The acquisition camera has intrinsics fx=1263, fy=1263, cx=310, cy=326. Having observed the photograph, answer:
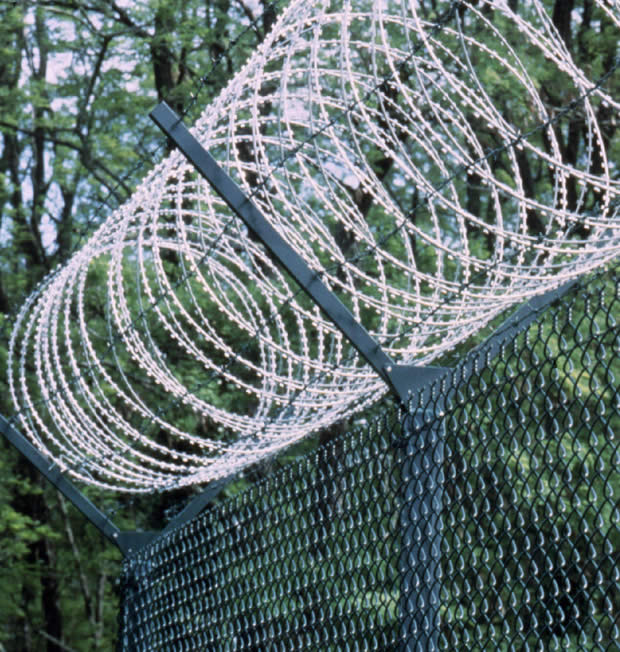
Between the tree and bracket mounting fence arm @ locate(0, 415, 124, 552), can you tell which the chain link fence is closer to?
bracket mounting fence arm @ locate(0, 415, 124, 552)

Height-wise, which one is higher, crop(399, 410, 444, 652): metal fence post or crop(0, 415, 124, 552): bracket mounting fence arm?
crop(0, 415, 124, 552): bracket mounting fence arm

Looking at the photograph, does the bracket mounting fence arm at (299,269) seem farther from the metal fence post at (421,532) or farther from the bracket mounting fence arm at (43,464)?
the bracket mounting fence arm at (43,464)

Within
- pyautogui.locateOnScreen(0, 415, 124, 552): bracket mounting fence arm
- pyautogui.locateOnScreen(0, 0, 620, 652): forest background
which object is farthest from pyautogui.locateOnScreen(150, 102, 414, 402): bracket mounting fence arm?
pyautogui.locateOnScreen(0, 0, 620, 652): forest background

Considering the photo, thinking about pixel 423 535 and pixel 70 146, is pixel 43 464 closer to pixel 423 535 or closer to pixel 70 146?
A: pixel 423 535

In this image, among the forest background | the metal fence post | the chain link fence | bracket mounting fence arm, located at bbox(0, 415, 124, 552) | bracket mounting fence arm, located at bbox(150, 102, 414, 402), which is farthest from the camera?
the forest background

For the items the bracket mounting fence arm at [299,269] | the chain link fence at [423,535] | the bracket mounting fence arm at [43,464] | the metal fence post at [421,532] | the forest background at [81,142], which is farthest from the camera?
the forest background at [81,142]

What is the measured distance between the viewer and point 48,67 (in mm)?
17781

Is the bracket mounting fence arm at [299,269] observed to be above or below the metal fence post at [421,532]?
above

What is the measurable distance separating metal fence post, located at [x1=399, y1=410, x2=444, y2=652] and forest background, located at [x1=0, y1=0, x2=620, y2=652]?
30.9 ft

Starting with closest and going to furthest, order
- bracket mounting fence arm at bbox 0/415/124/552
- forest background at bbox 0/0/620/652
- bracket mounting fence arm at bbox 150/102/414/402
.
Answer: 1. bracket mounting fence arm at bbox 150/102/414/402
2. bracket mounting fence arm at bbox 0/415/124/552
3. forest background at bbox 0/0/620/652

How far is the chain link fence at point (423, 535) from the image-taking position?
314 centimetres

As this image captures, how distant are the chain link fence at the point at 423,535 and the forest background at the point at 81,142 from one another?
8.02 metres

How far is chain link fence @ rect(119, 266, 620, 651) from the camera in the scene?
3.14 m

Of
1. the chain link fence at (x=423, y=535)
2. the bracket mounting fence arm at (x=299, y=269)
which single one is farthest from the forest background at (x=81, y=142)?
the bracket mounting fence arm at (x=299, y=269)
